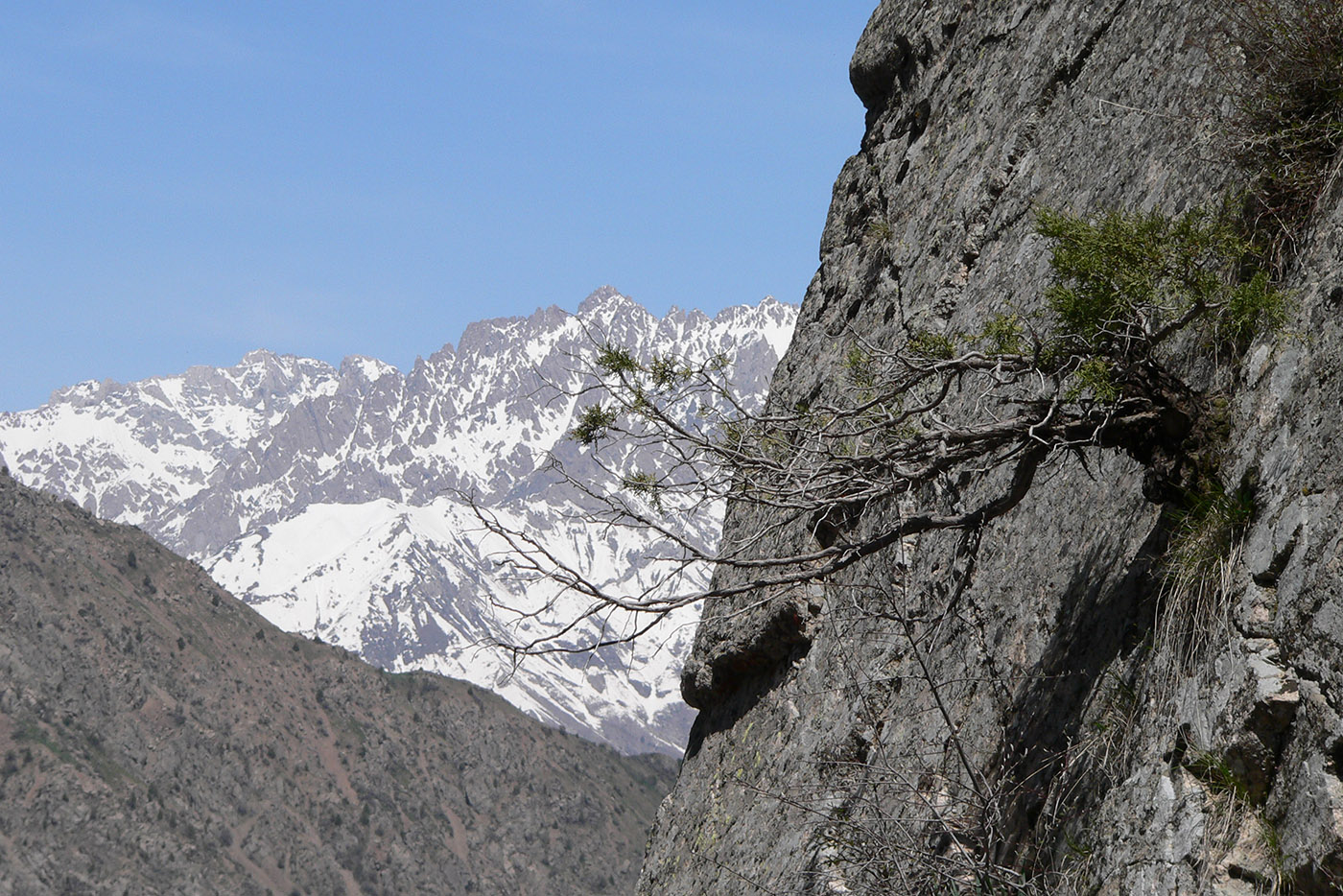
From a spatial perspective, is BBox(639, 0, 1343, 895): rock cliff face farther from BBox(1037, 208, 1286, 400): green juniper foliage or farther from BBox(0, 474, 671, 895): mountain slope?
BBox(0, 474, 671, 895): mountain slope

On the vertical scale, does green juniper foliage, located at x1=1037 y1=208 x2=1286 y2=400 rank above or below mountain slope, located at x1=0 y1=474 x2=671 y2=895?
above

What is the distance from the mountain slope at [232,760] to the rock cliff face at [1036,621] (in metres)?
109

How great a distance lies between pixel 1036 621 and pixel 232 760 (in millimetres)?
142745

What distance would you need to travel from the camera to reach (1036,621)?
20.2ft

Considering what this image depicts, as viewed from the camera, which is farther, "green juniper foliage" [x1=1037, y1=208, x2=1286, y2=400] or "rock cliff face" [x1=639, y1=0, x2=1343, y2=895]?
"green juniper foliage" [x1=1037, y1=208, x2=1286, y2=400]

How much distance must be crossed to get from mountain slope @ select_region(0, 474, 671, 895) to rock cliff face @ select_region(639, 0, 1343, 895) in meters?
109

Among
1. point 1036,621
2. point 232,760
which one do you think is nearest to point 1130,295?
point 1036,621

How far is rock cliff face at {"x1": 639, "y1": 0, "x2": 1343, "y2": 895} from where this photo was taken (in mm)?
4152

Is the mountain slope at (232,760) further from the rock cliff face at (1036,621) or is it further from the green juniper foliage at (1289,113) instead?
the green juniper foliage at (1289,113)

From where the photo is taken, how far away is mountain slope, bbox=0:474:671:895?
4409 inches

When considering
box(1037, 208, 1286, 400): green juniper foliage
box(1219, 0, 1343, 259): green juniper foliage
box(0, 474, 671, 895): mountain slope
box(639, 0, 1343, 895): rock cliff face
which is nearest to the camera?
box(639, 0, 1343, 895): rock cliff face

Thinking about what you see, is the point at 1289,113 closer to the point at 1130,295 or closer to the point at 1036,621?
the point at 1130,295

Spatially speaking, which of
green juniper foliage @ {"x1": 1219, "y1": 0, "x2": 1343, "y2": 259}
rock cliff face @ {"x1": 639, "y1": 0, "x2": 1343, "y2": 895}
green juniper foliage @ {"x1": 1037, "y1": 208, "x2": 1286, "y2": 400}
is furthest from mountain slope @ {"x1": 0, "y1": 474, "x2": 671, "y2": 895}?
green juniper foliage @ {"x1": 1219, "y1": 0, "x2": 1343, "y2": 259}

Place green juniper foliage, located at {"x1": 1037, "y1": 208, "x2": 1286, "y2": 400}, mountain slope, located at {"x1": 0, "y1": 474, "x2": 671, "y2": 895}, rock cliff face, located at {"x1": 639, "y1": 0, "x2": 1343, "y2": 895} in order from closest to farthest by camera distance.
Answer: rock cliff face, located at {"x1": 639, "y1": 0, "x2": 1343, "y2": 895} < green juniper foliage, located at {"x1": 1037, "y1": 208, "x2": 1286, "y2": 400} < mountain slope, located at {"x1": 0, "y1": 474, "x2": 671, "y2": 895}
